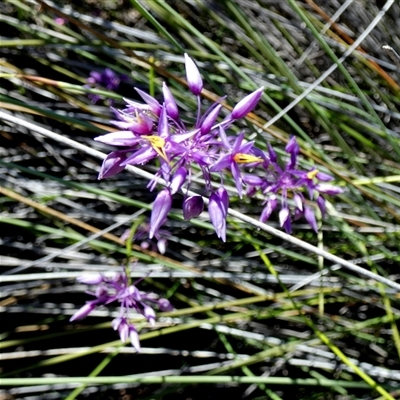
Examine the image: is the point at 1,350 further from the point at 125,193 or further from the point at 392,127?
the point at 392,127

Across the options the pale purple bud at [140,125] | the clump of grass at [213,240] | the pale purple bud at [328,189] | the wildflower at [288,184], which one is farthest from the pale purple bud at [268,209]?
the pale purple bud at [140,125]

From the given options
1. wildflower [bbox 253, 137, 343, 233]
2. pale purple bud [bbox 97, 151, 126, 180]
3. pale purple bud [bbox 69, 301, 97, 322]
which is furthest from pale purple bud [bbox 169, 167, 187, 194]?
pale purple bud [bbox 69, 301, 97, 322]

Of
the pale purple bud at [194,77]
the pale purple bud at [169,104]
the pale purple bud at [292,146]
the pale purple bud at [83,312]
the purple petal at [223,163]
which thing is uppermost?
the pale purple bud at [194,77]

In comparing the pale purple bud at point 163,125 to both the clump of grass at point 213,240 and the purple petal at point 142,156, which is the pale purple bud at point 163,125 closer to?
the purple petal at point 142,156

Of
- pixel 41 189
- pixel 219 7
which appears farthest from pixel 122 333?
pixel 219 7

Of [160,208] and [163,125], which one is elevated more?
[163,125]

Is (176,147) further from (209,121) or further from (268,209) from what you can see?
(268,209)

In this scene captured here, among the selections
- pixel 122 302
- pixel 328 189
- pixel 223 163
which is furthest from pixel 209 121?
pixel 122 302
